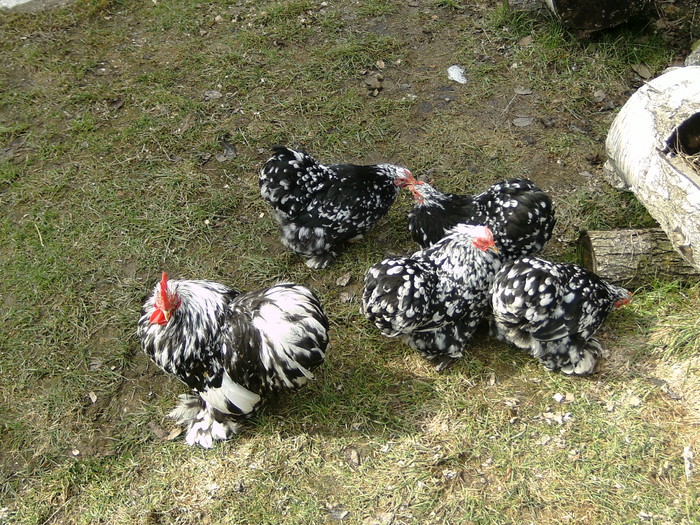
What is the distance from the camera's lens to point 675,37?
562cm

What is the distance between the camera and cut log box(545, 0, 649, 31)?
17.1ft

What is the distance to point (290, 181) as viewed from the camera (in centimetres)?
396

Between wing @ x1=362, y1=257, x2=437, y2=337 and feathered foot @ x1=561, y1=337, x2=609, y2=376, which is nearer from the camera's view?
wing @ x1=362, y1=257, x2=437, y2=337

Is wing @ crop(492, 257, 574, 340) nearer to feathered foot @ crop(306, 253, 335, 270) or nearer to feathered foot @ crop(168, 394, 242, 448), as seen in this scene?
feathered foot @ crop(306, 253, 335, 270)

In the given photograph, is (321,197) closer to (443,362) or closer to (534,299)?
(443,362)

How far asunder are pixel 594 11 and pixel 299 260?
12.4ft

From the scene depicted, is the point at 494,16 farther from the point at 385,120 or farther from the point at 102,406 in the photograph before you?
the point at 102,406

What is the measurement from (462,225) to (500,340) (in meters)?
0.84

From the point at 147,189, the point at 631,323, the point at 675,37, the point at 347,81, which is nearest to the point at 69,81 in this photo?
the point at 147,189

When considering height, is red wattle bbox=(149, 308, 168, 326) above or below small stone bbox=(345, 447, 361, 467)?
above

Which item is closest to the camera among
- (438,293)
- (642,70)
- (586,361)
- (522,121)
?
(438,293)

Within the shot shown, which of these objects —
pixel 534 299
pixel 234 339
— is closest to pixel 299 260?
pixel 234 339

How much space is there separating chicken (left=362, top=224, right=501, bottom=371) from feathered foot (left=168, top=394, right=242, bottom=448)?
1.14 meters

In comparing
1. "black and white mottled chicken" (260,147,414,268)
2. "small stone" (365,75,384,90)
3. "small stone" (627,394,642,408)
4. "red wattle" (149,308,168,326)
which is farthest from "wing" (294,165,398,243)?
"small stone" (627,394,642,408)
